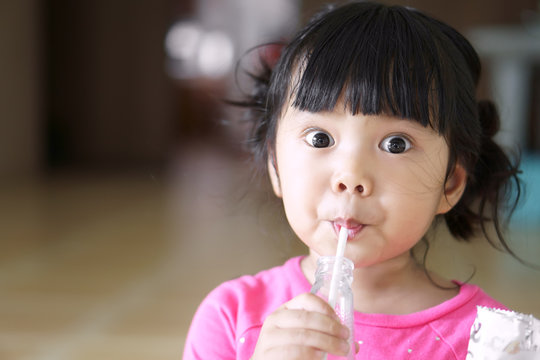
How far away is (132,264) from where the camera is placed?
2.05 meters

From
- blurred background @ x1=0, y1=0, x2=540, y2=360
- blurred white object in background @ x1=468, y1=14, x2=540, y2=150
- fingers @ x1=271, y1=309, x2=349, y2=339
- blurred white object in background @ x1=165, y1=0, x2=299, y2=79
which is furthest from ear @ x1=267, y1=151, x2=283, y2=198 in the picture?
blurred white object in background @ x1=165, y1=0, x2=299, y2=79

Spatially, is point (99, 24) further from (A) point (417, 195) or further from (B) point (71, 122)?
(A) point (417, 195)

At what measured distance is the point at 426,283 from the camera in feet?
2.39

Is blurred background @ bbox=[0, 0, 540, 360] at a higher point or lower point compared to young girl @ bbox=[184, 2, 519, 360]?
lower

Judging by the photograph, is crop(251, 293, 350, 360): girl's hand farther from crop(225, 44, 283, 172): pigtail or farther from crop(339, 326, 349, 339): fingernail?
crop(225, 44, 283, 172): pigtail

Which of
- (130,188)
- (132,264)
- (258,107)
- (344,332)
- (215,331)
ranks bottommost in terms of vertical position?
(130,188)

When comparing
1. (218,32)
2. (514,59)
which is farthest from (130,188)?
(218,32)

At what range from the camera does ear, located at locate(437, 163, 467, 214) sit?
0.70 m

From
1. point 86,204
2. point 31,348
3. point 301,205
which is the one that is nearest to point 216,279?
point 31,348

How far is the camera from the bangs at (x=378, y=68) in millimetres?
603

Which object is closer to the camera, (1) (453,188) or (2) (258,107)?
(1) (453,188)

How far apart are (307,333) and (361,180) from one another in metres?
0.15

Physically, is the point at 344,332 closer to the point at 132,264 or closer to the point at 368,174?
the point at 368,174

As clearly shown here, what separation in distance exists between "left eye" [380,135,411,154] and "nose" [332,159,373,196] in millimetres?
34
